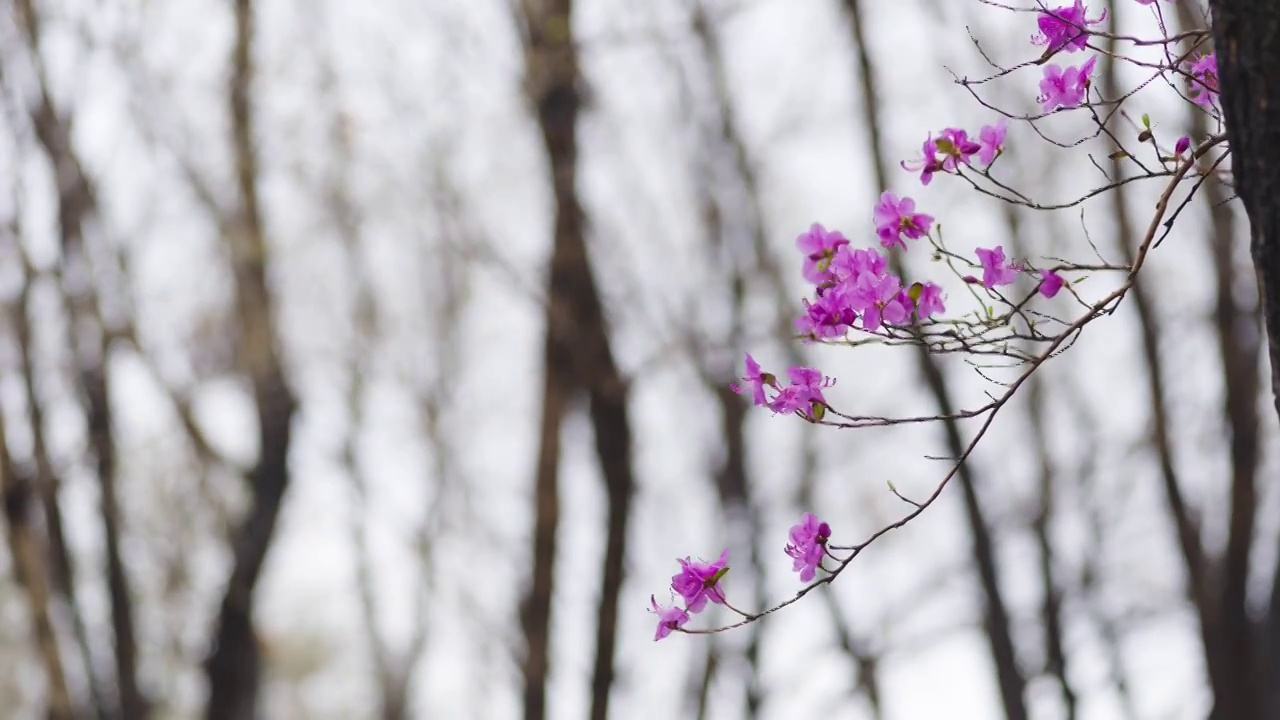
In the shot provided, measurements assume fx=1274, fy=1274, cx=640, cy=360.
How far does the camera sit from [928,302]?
2.03m

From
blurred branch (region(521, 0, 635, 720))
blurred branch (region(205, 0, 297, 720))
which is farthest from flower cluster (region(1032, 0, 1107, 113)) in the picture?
blurred branch (region(205, 0, 297, 720))

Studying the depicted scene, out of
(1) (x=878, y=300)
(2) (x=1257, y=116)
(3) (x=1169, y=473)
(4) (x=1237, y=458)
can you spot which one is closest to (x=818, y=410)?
(1) (x=878, y=300)

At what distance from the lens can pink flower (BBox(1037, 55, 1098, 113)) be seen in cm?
205

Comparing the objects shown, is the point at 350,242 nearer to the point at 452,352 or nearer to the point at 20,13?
the point at 452,352

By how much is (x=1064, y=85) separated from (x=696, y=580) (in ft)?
3.29

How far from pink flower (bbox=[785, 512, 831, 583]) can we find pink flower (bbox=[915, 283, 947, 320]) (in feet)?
1.21

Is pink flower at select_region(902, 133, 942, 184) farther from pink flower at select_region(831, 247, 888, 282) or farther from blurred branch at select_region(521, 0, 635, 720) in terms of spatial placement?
blurred branch at select_region(521, 0, 635, 720)

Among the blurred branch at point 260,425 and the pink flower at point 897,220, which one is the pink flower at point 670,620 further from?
the blurred branch at point 260,425

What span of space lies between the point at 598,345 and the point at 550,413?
358mm

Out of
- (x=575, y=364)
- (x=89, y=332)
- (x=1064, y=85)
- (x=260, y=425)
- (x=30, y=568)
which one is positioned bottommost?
(x=1064, y=85)

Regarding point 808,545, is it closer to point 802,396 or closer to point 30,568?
point 802,396

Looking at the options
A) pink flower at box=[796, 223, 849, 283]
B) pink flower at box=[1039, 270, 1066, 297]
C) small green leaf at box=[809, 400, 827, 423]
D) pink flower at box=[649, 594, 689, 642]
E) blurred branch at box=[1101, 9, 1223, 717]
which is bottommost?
pink flower at box=[649, 594, 689, 642]

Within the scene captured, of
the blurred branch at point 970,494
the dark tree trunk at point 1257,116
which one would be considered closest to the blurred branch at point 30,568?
the blurred branch at point 970,494

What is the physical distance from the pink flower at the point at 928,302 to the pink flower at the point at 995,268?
7cm
